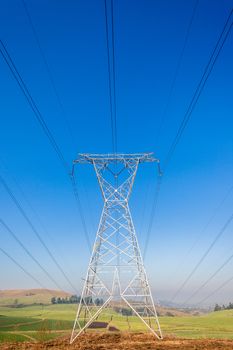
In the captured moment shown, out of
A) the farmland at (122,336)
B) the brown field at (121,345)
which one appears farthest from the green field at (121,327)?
the brown field at (121,345)

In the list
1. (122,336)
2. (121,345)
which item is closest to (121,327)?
(122,336)

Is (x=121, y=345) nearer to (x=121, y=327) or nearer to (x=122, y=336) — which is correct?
(x=122, y=336)

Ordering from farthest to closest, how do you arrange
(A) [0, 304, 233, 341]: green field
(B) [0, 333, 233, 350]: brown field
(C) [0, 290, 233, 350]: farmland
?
(A) [0, 304, 233, 341]: green field → (C) [0, 290, 233, 350]: farmland → (B) [0, 333, 233, 350]: brown field

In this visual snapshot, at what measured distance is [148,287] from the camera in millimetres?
25188

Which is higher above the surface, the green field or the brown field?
the green field

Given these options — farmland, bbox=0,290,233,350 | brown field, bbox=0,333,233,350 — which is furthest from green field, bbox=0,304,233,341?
brown field, bbox=0,333,233,350

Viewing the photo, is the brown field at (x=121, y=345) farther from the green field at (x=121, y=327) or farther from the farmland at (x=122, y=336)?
the green field at (x=121, y=327)

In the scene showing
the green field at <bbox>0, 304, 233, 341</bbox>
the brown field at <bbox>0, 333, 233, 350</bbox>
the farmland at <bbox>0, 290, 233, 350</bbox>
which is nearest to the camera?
the brown field at <bbox>0, 333, 233, 350</bbox>

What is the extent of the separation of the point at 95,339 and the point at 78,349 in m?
5.90

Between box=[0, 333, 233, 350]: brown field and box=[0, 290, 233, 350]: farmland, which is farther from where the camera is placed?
box=[0, 290, 233, 350]: farmland

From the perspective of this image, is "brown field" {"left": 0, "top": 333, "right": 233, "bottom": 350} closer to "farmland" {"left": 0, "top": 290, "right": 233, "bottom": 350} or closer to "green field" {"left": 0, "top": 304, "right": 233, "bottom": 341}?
"farmland" {"left": 0, "top": 290, "right": 233, "bottom": 350}

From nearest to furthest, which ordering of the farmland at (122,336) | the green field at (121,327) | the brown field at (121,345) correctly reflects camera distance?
the brown field at (121,345) → the farmland at (122,336) → the green field at (121,327)

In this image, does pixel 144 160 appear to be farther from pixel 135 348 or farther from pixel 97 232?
pixel 135 348

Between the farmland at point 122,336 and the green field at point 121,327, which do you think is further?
the green field at point 121,327
